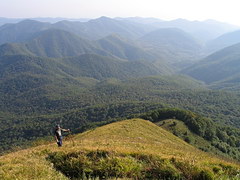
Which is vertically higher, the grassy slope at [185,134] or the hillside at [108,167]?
the hillside at [108,167]

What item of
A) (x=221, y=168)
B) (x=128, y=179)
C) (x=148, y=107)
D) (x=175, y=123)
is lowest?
(x=148, y=107)

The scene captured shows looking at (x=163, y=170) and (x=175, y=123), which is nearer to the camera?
(x=163, y=170)

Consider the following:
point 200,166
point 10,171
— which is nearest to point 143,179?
point 200,166

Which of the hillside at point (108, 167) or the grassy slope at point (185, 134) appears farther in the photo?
the grassy slope at point (185, 134)

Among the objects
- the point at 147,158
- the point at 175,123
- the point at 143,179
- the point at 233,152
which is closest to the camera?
A: the point at 143,179

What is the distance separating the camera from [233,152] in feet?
258

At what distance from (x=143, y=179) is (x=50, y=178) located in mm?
4952

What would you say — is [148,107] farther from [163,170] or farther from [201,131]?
[163,170]

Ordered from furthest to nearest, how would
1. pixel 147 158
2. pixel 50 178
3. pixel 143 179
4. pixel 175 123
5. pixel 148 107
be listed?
pixel 148 107
pixel 175 123
pixel 147 158
pixel 143 179
pixel 50 178

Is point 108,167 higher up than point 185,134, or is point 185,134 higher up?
point 108,167

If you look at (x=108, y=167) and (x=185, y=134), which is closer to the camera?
(x=108, y=167)

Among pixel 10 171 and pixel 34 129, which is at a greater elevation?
pixel 10 171

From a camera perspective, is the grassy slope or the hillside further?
the grassy slope

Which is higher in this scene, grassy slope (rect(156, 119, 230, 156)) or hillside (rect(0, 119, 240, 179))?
hillside (rect(0, 119, 240, 179))
